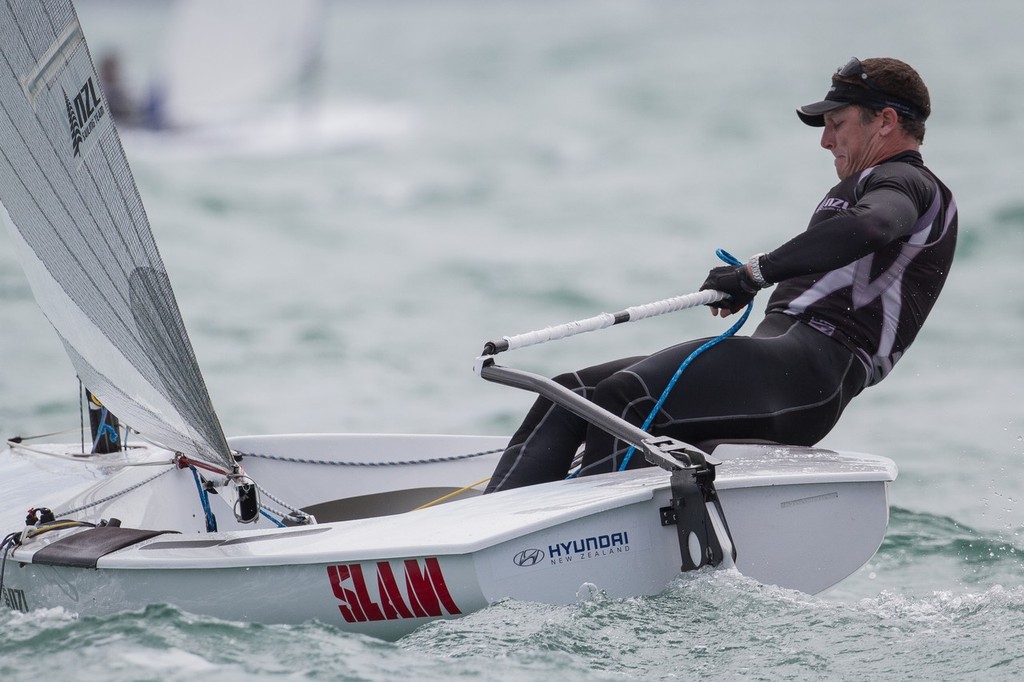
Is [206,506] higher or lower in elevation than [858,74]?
lower

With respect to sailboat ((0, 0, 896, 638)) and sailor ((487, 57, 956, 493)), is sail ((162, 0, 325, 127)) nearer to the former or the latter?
sailboat ((0, 0, 896, 638))

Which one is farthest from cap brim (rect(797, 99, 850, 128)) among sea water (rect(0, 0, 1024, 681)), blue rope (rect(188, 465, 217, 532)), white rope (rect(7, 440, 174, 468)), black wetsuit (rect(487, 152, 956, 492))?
white rope (rect(7, 440, 174, 468))

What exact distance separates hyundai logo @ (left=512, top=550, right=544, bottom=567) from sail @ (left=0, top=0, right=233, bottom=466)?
0.74 m

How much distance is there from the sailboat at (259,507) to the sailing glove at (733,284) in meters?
0.03

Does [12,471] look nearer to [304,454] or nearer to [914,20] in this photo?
[304,454]

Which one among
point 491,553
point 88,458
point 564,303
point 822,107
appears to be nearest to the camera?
point 491,553

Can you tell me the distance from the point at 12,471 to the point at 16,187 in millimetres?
826

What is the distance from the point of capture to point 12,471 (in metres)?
3.10

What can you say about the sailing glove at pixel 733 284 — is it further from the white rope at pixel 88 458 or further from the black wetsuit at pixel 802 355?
the white rope at pixel 88 458

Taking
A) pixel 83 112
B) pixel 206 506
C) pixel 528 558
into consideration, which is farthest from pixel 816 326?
pixel 83 112

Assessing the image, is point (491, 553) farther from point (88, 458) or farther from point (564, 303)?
point (564, 303)

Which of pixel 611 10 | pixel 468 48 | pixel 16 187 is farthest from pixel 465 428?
pixel 611 10

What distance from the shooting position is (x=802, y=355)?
A: 248 cm

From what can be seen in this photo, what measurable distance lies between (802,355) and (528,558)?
683mm
